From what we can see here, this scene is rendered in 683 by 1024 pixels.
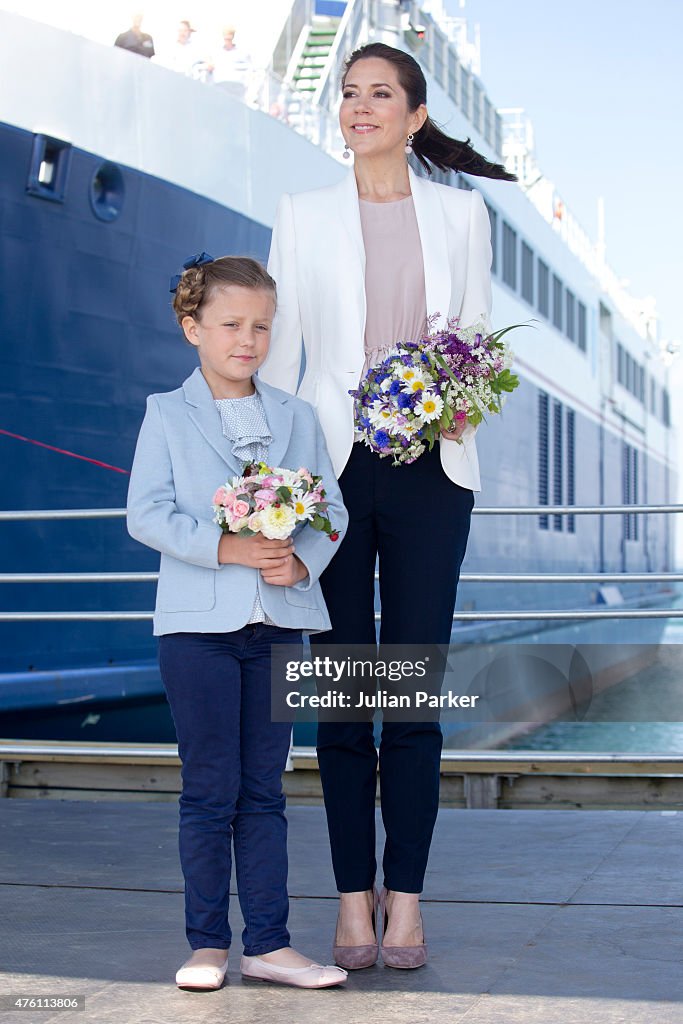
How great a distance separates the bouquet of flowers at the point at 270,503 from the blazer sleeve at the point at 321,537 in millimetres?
Result: 73

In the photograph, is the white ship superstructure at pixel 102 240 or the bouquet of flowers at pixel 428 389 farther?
the white ship superstructure at pixel 102 240

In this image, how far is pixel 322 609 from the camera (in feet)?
6.97

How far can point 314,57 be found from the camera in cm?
1223

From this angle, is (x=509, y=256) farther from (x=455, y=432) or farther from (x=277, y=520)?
(x=277, y=520)

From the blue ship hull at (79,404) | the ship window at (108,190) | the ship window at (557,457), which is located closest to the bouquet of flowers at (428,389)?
the blue ship hull at (79,404)

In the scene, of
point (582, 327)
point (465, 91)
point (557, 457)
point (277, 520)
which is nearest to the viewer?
point (277, 520)

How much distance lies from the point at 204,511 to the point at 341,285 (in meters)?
0.48

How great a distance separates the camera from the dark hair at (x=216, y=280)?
6.86 ft

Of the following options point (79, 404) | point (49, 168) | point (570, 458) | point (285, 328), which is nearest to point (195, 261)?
point (285, 328)

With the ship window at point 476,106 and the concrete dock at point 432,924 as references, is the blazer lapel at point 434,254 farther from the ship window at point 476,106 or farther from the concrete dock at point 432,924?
the ship window at point 476,106

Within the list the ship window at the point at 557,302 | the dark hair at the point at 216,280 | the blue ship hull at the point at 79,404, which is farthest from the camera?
the ship window at the point at 557,302

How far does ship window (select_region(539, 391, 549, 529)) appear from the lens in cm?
1764

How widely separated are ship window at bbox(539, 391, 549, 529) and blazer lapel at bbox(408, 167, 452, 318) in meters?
15.4

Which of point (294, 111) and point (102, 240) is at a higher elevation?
point (294, 111)
